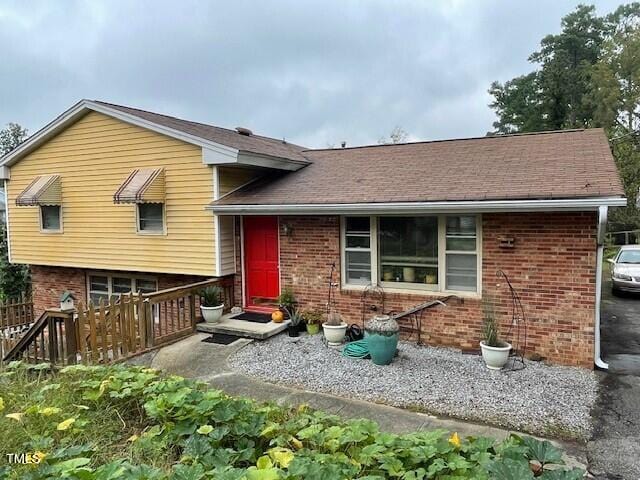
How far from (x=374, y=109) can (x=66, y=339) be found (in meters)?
30.1

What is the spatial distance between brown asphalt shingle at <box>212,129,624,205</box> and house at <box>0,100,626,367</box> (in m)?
0.05

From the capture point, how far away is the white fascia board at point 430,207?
19.9ft

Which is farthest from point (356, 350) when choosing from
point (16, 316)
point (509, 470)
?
point (16, 316)

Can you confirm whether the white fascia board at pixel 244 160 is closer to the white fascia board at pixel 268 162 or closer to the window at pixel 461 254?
the white fascia board at pixel 268 162

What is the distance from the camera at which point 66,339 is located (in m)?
6.85

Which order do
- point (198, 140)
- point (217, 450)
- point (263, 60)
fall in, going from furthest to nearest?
1. point (263, 60)
2. point (198, 140)
3. point (217, 450)

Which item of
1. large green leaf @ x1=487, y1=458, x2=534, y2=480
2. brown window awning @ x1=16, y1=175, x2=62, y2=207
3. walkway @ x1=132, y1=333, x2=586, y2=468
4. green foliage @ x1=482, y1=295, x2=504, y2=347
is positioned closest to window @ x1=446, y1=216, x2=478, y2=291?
green foliage @ x1=482, y1=295, x2=504, y2=347

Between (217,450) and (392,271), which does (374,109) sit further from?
(217,450)

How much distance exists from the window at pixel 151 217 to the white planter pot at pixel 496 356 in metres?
7.34

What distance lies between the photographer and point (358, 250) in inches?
337

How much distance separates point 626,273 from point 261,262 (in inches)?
394

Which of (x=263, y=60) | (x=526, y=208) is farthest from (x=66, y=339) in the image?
(x=263, y=60)

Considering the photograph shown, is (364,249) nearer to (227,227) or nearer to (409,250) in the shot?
(409,250)

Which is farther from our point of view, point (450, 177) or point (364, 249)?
point (364, 249)
